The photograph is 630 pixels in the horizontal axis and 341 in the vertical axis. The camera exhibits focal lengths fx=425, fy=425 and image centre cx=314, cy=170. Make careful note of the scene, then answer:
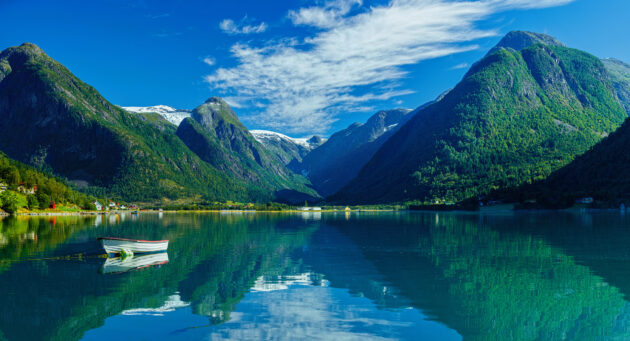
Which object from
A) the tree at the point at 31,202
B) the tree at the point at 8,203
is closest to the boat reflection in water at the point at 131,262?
the tree at the point at 8,203

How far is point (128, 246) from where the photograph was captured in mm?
54500

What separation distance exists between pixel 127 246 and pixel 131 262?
5.36m

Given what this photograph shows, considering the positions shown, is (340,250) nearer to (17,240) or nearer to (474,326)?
(474,326)

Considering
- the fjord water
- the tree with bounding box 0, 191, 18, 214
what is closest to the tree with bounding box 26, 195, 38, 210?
the tree with bounding box 0, 191, 18, 214

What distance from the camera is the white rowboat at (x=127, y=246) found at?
175 feet

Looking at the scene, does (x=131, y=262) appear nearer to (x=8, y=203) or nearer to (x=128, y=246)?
(x=128, y=246)

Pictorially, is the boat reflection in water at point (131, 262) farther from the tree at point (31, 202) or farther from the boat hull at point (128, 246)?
the tree at point (31, 202)

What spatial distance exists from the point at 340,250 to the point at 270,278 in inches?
947

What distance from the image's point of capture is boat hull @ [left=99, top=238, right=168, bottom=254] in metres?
53.3

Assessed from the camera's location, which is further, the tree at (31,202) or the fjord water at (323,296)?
the tree at (31,202)

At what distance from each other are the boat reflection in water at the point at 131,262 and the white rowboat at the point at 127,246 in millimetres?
1032

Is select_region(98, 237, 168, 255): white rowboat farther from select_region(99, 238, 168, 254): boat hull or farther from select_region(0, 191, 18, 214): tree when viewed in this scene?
select_region(0, 191, 18, 214): tree

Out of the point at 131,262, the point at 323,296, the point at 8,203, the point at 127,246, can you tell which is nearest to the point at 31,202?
the point at 8,203

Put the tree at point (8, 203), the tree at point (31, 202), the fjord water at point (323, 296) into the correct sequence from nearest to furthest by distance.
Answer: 1. the fjord water at point (323, 296)
2. the tree at point (8, 203)
3. the tree at point (31, 202)
